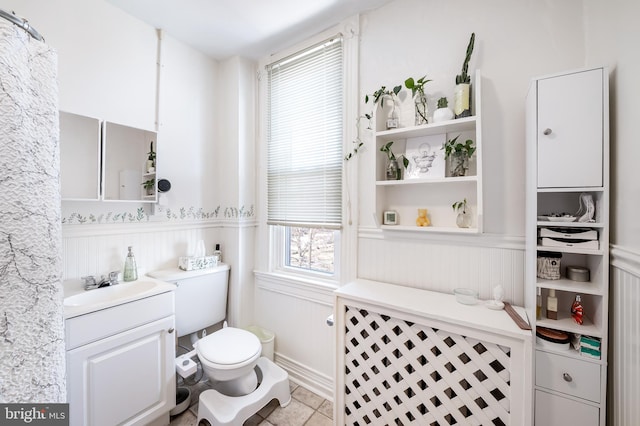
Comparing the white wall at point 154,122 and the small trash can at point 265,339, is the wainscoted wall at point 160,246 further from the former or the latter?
the small trash can at point 265,339

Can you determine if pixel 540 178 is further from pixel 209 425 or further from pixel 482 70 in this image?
pixel 209 425

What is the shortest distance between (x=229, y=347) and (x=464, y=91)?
190 centimetres

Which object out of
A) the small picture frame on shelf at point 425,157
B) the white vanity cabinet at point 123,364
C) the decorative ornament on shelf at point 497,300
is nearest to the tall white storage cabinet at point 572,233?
the decorative ornament on shelf at point 497,300

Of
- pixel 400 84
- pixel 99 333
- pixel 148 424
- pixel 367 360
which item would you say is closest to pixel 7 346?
pixel 99 333

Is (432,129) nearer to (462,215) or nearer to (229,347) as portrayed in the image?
(462,215)

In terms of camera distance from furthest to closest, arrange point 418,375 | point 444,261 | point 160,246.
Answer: point 160,246 < point 444,261 < point 418,375

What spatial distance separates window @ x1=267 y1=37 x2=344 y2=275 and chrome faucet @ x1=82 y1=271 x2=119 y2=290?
1.06 meters

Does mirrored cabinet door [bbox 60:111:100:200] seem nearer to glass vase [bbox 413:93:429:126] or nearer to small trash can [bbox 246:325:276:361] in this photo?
small trash can [bbox 246:325:276:361]

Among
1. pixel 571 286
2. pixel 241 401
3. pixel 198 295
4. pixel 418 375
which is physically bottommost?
Answer: pixel 241 401

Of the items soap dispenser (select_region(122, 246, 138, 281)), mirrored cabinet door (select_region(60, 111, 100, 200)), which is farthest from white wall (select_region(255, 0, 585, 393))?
mirrored cabinet door (select_region(60, 111, 100, 200))

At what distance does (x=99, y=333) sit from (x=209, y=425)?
86 centimetres

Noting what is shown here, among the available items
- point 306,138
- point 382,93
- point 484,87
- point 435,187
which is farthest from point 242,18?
point 435,187

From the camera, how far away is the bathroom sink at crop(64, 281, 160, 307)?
1.31 metres

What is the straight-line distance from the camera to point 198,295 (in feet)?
6.12
